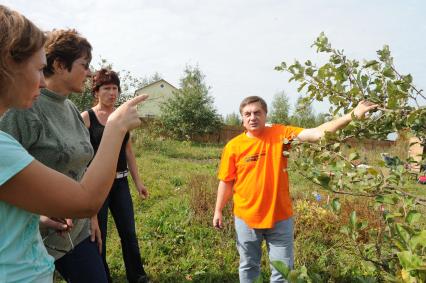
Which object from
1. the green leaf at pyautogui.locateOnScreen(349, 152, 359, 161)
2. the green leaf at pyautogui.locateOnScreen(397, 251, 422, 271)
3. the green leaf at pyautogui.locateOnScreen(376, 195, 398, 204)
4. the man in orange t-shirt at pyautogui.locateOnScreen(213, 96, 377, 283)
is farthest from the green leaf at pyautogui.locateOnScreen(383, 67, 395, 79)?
the man in orange t-shirt at pyautogui.locateOnScreen(213, 96, 377, 283)

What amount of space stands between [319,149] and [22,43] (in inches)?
46.6

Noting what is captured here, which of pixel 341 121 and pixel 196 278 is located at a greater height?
pixel 341 121

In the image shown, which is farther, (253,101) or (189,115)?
(189,115)

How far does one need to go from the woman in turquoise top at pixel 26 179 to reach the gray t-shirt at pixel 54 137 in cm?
66

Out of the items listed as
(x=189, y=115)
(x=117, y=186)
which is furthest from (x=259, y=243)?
(x=189, y=115)

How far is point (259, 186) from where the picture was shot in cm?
295

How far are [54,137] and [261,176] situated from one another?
1.61 meters

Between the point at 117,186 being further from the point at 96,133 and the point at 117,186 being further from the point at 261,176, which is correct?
the point at 261,176

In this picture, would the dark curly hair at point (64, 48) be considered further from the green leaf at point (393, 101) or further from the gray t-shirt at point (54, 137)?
the green leaf at point (393, 101)

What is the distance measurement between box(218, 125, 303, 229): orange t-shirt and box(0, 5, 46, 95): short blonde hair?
208cm

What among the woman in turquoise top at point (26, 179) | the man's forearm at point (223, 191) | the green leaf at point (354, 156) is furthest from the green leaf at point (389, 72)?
the man's forearm at point (223, 191)

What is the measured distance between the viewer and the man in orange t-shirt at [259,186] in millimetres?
2895

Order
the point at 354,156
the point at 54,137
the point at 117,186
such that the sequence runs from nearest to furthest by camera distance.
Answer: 1. the point at 354,156
2. the point at 54,137
3. the point at 117,186


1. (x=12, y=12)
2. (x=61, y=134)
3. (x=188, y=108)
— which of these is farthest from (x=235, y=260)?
(x=188, y=108)
